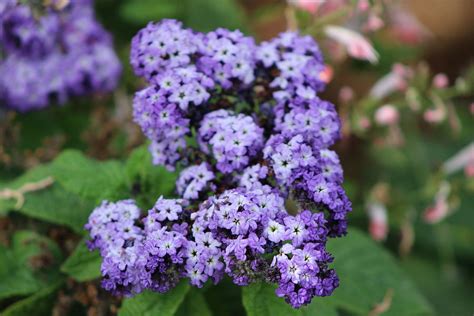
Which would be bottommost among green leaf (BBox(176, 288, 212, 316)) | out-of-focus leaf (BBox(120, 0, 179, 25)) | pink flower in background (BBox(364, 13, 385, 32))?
green leaf (BBox(176, 288, 212, 316))

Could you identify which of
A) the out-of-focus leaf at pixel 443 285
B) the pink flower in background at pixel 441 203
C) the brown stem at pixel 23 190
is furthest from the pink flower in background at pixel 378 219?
the brown stem at pixel 23 190

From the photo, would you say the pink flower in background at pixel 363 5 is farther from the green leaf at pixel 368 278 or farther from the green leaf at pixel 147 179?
the green leaf at pixel 147 179

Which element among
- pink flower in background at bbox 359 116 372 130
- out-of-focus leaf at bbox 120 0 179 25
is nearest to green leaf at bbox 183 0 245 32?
out-of-focus leaf at bbox 120 0 179 25

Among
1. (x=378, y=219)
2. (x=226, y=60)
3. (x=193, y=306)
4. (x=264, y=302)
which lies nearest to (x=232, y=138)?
(x=226, y=60)

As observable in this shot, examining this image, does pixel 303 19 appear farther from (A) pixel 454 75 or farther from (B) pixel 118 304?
(A) pixel 454 75

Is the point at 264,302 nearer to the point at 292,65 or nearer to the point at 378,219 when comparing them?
the point at 292,65

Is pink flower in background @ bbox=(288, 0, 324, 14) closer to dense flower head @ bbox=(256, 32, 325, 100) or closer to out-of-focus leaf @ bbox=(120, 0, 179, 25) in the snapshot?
dense flower head @ bbox=(256, 32, 325, 100)

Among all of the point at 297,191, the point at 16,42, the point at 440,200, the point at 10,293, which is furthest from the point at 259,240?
the point at 440,200
